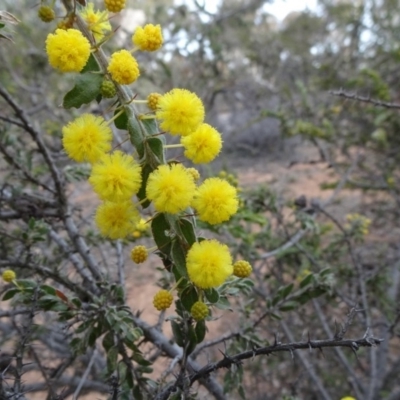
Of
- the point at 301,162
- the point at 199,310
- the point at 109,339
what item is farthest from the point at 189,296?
the point at 301,162

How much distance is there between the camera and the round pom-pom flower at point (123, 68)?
787 millimetres

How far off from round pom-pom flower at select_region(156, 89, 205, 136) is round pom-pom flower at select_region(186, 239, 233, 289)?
0.21 m

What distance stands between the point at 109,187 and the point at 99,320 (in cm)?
53

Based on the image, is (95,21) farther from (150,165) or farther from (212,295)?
(212,295)

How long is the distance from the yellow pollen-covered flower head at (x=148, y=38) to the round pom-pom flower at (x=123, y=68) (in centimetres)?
8

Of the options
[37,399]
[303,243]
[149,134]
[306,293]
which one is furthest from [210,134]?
[37,399]

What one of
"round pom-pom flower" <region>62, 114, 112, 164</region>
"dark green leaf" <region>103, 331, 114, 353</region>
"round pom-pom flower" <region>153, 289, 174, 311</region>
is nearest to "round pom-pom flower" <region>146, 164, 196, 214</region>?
"round pom-pom flower" <region>62, 114, 112, 164</region>

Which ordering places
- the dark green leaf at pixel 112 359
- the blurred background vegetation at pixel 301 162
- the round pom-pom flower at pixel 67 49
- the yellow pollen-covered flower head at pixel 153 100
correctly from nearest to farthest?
the round pom-pom flower at pixel 67 49 < the yellow pollen-covered flower head at pixel 153 100 < the dark green leaf at pixel 112 359 < the blurred background vegetation at pixel 301 162

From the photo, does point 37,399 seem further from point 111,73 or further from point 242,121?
point 242,121

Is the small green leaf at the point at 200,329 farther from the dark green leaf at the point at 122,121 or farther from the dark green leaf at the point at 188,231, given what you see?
the dark green leaf at the point at 122,121

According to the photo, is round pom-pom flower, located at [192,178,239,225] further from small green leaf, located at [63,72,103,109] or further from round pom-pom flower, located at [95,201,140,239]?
small green leaf, located at [63,72,103,109]

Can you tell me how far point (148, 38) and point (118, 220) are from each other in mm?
360

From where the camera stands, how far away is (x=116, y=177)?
0.76 meters

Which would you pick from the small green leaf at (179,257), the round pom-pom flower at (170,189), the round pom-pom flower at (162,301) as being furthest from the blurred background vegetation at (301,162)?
the round pom-pom flower at (162,301)
